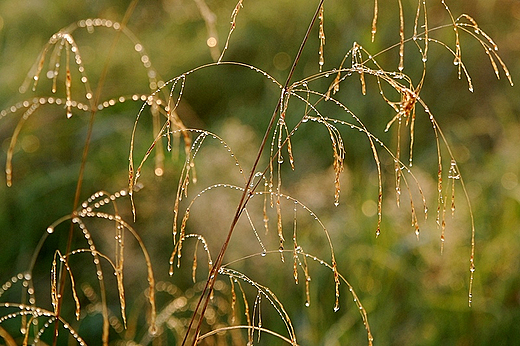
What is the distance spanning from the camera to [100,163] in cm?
186

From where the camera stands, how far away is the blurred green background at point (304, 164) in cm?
142

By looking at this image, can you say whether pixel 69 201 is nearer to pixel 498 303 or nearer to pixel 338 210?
pixel 338 210

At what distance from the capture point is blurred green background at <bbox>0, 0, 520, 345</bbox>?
1422 mm

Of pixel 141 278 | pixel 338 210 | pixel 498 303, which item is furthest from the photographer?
pixel 338 210

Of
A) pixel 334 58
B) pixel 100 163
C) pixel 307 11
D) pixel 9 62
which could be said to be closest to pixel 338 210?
pixel 100 163

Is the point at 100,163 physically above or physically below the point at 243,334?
above

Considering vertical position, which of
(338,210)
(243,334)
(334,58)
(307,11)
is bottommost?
(243,334)

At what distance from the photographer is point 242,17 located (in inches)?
105

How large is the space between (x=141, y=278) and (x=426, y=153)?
3.16 feet

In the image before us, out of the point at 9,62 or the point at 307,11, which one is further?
the point at 307,11

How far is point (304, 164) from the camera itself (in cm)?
207

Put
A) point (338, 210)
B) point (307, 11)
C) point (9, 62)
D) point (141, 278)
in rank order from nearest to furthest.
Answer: point (141, 278), point (338, 210), point (9, 62), point (307, 11)

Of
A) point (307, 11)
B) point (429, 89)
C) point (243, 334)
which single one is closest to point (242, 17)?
point (307, 11)

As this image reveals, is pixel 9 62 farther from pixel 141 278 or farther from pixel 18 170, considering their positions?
pixel 141 278
